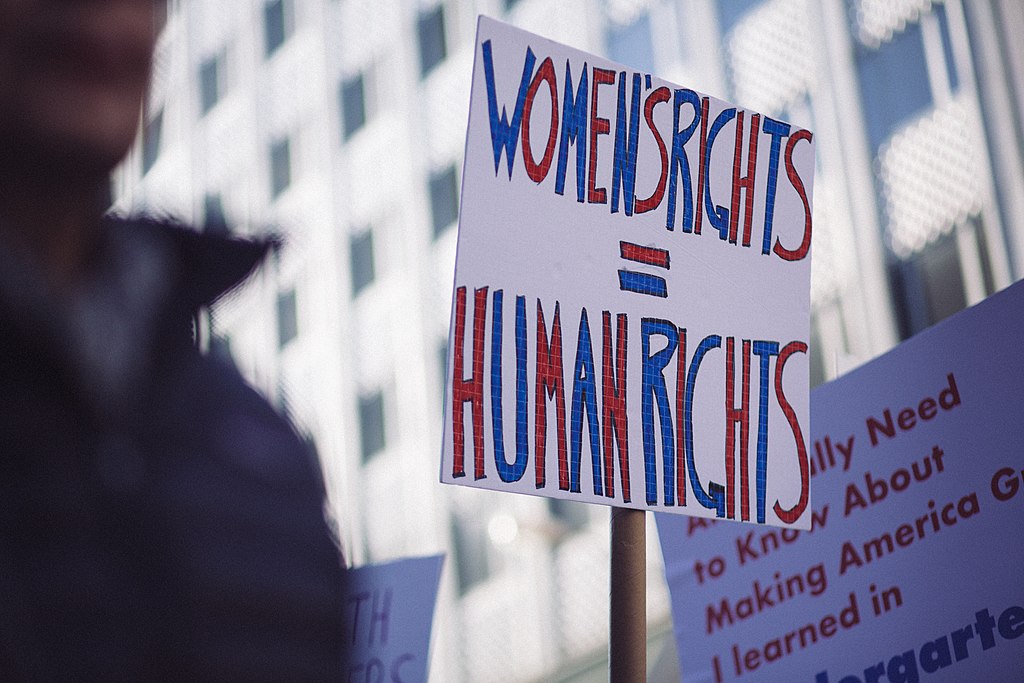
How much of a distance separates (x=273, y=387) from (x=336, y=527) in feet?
0.23

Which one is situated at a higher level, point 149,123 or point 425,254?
point 425,254

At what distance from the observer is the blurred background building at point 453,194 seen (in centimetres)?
809

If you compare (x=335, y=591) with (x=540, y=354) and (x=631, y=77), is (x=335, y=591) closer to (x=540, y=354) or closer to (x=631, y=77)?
(x=540, y=354)

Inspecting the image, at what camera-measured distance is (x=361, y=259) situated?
18641 millimetres

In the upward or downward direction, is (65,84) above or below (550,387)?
below

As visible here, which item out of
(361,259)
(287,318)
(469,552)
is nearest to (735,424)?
(469,552)

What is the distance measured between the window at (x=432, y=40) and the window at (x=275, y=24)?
4.38 metres

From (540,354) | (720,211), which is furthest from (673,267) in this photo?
(540,354)

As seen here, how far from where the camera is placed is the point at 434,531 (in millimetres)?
16109

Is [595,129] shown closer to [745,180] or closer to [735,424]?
[745,180]

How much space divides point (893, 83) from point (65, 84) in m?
9.28

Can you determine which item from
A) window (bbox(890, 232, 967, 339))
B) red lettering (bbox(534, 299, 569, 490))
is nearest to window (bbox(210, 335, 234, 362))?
red lettering (bbox(534, 299, 569, 490))

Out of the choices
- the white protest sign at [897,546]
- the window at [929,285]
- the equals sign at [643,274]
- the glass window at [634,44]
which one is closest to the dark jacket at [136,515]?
the equals sign at [643,274]

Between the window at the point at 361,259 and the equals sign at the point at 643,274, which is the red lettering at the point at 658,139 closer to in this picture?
the equals sign at the point at 643,274
